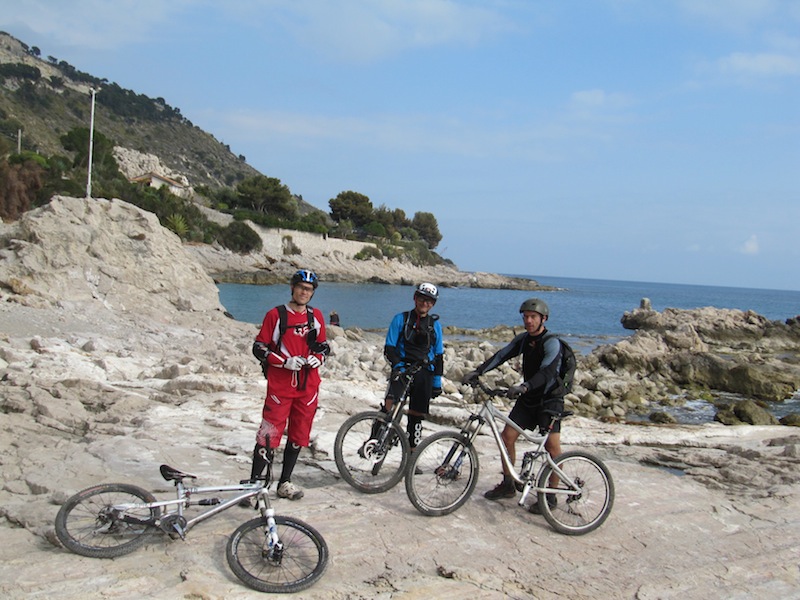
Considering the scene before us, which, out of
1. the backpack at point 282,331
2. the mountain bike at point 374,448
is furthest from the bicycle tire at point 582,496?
the backpack at point 282,331

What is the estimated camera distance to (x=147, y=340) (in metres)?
13.9

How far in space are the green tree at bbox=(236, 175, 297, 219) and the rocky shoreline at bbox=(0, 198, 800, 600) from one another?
70.2m

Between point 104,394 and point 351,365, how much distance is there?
773cm

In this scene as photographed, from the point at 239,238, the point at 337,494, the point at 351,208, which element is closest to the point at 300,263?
the point at 239,238

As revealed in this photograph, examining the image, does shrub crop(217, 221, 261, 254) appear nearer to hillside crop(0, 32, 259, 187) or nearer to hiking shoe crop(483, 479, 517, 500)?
hillside crop(0, 32, 259, 187)

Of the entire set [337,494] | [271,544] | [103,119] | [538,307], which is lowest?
[337,494]

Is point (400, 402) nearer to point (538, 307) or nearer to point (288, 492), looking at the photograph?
point (288, 492)

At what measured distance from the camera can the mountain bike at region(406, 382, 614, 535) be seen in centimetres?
507

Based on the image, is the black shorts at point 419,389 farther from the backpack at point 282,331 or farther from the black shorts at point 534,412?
the backpack at point 282,331

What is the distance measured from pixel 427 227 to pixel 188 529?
122 meters

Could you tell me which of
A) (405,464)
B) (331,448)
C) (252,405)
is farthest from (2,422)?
(405,464)

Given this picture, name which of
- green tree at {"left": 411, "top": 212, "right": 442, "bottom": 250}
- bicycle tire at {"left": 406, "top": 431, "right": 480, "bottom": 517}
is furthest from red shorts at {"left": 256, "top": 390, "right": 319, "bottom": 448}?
green tree at {"left": 411, "top": 212, "right": 442, "bottom": 250}

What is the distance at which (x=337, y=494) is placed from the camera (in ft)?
17.9

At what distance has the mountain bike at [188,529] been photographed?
3.91 metres
